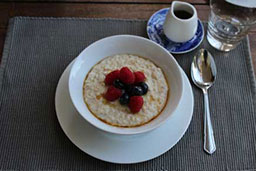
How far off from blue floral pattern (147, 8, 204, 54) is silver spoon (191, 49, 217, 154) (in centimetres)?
8

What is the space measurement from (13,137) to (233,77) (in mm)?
1077

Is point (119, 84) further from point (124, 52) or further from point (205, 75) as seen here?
point (205, 75)

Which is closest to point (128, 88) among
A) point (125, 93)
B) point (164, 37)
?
point (125, 93)

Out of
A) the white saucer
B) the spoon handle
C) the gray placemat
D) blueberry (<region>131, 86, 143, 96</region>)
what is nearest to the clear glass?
the gray placemat

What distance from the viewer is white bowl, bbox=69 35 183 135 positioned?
1134 millimetres

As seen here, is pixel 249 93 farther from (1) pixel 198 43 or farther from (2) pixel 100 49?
(2) pixel 100 49

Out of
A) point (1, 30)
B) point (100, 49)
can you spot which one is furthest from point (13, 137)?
point (1, 30)

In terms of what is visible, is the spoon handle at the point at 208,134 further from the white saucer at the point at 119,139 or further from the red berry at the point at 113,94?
the red berry at the point at 113,94

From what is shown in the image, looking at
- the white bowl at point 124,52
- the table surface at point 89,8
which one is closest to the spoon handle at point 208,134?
the white bowl at point 124,52

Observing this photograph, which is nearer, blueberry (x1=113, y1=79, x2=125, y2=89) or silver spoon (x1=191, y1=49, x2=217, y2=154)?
blueberry (x1=113, y1=79, x2=125, y2=89)

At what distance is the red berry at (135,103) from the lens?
115cm

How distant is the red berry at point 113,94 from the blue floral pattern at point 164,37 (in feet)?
1.61

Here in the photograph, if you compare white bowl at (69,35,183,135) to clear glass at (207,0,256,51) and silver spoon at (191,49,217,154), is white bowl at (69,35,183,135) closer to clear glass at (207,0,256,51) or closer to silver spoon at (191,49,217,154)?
silver spoon at (191,49,217,154)

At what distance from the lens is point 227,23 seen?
1622mm
